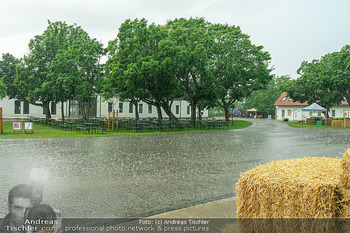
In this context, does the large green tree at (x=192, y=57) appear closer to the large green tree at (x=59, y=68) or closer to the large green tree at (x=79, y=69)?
the large green tree at (x=79, y=69)

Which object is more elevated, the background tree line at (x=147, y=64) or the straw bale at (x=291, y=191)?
the background tree line at (x=147, y=64)

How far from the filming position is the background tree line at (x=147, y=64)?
25.3 m

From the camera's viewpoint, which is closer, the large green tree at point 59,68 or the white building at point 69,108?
the large green tree at point 59,68

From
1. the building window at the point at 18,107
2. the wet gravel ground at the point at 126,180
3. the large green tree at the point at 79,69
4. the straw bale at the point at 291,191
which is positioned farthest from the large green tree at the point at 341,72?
the building window at the point at 18,107

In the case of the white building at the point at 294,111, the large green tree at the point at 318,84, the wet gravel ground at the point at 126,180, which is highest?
the large green tree at the point at 318,84

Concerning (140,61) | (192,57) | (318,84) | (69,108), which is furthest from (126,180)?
(69,108)

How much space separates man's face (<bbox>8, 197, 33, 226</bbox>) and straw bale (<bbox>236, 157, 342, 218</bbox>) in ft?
7.58

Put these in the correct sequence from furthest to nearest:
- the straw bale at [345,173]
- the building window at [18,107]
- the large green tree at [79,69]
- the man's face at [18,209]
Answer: the building window at [18,107], the large green tree at [79,69], the straw bale at [345,173], the man's face at [18,209]

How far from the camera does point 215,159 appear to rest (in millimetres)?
9969

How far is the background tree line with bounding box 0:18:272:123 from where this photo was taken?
2534 cm

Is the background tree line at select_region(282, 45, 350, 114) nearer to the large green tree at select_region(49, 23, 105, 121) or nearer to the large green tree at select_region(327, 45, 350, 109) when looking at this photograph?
the large green tree at select_region(327, 45, 350, 109)

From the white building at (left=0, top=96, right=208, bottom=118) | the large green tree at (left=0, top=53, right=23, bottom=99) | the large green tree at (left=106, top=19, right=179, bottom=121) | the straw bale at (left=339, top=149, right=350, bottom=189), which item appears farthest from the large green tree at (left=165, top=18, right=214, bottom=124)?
the large green tree at (left=0, top=53, right=23, bottom=99)

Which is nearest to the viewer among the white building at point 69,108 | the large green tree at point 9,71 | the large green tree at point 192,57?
the large green tree at point 192,57

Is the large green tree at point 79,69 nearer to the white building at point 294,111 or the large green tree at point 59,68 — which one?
the large green tree at point 59,68
